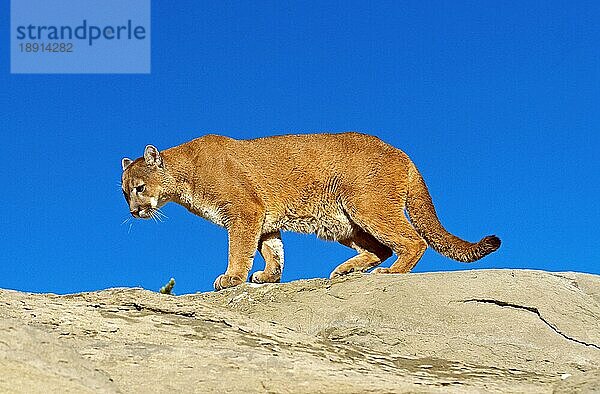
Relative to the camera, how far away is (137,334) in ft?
18.6

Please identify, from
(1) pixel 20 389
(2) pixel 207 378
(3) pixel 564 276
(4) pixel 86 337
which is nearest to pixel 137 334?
(4) pixel 86 337

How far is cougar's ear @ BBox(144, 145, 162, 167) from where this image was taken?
11.0 metres

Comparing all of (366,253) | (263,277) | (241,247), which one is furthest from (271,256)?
(366,253)

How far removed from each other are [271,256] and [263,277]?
0.41 metres

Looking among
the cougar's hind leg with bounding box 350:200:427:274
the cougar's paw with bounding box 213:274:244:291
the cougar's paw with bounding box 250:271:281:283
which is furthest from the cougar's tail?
the cougar's paw with bounding box 213:274:244:291

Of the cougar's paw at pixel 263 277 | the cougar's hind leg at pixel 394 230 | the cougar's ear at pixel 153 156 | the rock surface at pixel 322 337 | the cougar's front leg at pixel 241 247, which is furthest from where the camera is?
the cougar's ear at pixel 153 156

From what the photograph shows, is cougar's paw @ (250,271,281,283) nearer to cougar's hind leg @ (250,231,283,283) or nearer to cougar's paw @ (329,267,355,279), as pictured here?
cougar's hind leg @ (250,231,283,283)

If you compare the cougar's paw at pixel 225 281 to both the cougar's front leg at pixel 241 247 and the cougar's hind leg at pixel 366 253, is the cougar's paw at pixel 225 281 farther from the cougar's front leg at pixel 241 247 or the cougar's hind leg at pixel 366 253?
the cougar's hind leg at pixel 366 253

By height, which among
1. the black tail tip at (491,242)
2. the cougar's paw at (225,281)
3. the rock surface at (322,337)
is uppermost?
the black tail tip at (491,242)

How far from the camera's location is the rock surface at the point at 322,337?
15.9 feet

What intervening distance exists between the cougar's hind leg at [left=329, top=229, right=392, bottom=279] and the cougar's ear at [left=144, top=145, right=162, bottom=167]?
2.96 metres

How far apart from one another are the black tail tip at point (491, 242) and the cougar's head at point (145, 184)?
14.9ft

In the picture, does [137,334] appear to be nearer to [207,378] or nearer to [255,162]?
[207,378]

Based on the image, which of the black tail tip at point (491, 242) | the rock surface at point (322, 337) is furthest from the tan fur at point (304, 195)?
the rock surface at point (322, 337)
